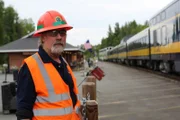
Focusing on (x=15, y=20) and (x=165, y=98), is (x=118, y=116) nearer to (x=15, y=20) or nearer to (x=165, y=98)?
(x=165, y=98)

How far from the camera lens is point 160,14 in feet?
63.5

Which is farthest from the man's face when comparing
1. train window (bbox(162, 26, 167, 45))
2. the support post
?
train window (bbox(162, 26, 167, 45))

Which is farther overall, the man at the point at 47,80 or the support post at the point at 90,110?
the support post at the point at 90,110

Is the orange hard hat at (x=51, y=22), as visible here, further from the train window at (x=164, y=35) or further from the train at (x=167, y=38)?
the train window at (x=164, y=35)

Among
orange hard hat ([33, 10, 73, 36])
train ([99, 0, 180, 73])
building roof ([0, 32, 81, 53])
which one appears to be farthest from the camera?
building roof ([0, 32, 81, 53])

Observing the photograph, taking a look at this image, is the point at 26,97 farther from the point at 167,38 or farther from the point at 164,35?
the point at 164,35

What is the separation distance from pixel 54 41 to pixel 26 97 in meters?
0.61

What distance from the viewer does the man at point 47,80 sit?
284cm

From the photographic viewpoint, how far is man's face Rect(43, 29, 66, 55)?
3076mm

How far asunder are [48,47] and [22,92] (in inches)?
20.4

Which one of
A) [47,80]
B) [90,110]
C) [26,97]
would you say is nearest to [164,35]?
[90,110]

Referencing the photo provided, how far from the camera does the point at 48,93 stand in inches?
113

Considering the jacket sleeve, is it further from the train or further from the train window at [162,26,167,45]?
the train window at [162,26,167,45]

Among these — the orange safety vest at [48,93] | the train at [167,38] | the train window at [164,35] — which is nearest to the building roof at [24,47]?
the train at [167,38]
